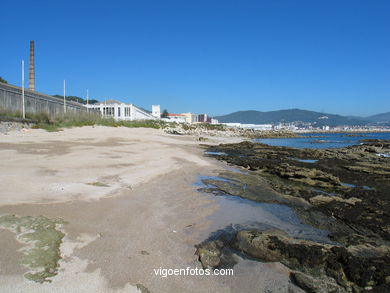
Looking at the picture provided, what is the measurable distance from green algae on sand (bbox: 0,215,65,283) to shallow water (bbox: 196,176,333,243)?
202cm

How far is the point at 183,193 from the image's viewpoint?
221 inches

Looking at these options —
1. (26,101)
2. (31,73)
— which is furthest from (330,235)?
(31,73)

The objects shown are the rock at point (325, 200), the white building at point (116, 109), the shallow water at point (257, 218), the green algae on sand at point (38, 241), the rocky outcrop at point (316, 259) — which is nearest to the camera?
the green algae on sand at point (38, 241)

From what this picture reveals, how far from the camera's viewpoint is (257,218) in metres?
4.40

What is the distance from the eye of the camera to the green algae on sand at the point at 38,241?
238 centimetres

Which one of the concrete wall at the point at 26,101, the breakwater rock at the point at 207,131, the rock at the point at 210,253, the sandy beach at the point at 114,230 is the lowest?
the rock at the point at 210,253

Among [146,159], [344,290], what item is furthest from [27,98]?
[344,290]

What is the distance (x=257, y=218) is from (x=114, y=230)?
2336 millimetres

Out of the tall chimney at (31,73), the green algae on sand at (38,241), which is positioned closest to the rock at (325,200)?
the green algae on sand at (38,241)

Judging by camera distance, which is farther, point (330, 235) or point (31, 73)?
point (31, 73)

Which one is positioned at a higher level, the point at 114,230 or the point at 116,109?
the point at 116,109

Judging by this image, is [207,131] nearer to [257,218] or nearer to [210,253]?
[257,218]

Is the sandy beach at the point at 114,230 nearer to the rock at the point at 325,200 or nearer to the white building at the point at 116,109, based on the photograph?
the rock at the point at 325,200

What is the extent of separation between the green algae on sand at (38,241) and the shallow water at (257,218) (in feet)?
6.63
